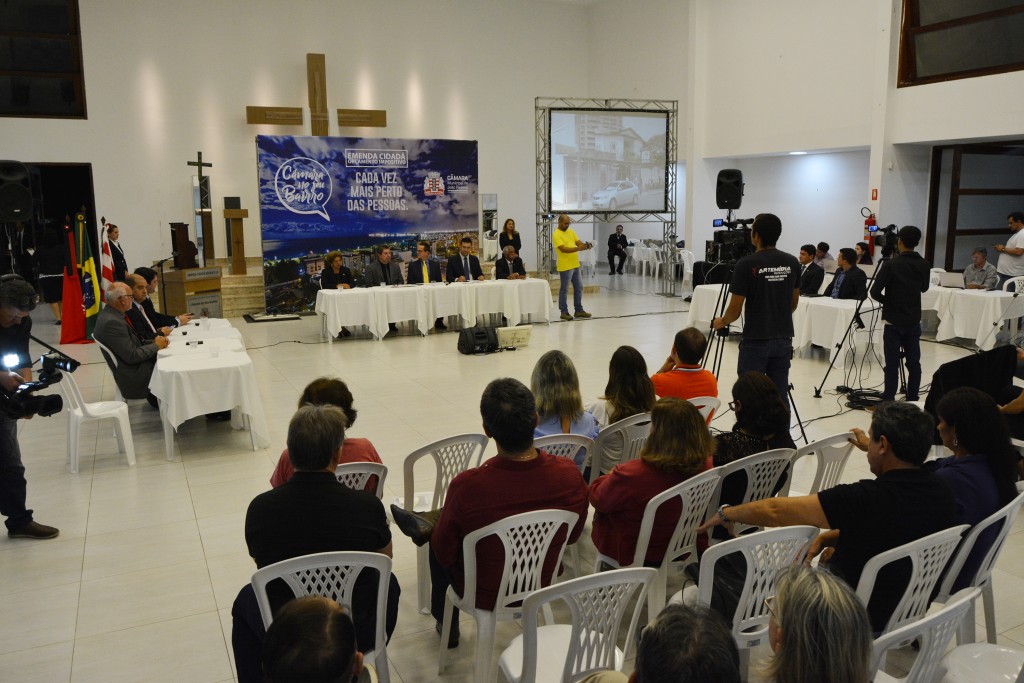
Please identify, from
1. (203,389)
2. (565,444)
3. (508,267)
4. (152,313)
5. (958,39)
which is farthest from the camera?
(508,267)

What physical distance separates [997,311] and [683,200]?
10.2 m

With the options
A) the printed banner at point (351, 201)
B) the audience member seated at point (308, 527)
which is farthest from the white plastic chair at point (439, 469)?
the printed banner at point (351, 201)

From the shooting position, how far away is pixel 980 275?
9016 mm

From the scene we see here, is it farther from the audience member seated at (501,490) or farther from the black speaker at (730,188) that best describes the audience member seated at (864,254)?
the audience member seated at (501,490)

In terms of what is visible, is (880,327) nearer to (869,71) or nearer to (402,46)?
(869,71)

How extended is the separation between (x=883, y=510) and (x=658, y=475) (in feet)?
2.40

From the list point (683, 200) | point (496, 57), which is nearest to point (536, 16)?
point (496, 57)

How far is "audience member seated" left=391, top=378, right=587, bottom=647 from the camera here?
2553 mm

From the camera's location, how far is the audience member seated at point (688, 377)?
4.24 m

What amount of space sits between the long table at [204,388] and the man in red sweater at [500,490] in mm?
3186

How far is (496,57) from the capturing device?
17109 mm

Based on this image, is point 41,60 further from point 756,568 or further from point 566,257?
point 756,568

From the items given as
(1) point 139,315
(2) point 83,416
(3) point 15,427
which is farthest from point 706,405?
(1) point 139,315

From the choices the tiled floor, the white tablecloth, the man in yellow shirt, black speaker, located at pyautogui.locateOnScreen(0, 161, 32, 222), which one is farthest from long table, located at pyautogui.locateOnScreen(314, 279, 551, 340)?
the white tablecloth
